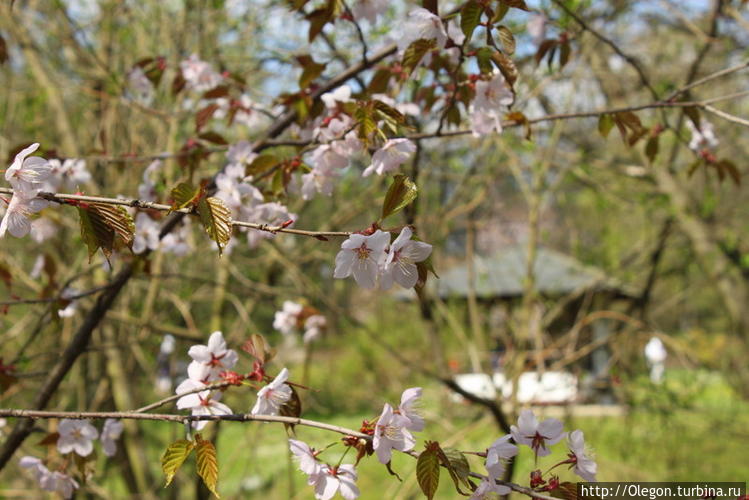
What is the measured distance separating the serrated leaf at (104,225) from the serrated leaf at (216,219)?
10cm

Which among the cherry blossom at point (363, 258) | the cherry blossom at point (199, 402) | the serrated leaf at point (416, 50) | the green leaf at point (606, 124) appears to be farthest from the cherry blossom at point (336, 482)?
the green leaf at point (606, 124)

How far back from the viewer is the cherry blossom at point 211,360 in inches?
47.3

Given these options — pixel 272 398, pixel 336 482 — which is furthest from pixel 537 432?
pixel 272 398

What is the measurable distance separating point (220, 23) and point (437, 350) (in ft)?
7.91

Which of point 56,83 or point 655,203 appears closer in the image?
point 56,83

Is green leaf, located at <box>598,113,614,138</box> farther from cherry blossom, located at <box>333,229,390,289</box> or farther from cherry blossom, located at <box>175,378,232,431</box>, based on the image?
cherry blossom, located at <box>175,378,232,431</box>

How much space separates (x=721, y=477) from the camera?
5.49m

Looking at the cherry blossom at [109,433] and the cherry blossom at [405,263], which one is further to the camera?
the cherry blossom at [109,433]

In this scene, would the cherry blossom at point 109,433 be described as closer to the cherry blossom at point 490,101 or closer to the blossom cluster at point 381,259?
the blossom cluster at point 381,259

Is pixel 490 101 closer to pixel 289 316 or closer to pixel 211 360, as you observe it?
pixel 211 360

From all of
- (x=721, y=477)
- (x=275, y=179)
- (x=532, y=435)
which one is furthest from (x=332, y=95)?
(x=721, y=477)

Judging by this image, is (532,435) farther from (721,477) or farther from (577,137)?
(721,477)

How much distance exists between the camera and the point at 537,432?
1108 millimetres

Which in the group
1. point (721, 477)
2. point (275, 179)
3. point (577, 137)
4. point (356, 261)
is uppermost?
point (577, 137)
